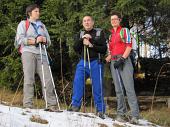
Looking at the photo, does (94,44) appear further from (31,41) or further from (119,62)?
(31,41)

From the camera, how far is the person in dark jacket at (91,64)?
744 cm

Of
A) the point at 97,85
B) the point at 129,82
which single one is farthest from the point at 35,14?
the point at 129,82

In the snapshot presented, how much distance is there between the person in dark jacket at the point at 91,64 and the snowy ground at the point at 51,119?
1.71ft

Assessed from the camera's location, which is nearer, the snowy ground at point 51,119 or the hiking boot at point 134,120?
the snowy ground at point 51,119

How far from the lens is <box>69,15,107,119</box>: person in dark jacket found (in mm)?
7438

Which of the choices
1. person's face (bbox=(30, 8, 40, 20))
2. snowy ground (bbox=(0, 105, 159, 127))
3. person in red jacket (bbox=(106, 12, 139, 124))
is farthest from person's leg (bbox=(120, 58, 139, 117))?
person's face (bbox=(30, 8, 40, 20))

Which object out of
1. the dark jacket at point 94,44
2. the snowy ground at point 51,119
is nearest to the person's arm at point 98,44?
the dark jacket at point 94,44

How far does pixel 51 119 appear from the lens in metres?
6.20

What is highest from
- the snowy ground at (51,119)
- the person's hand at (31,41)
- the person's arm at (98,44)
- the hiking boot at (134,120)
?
the person's hand at (31,41)

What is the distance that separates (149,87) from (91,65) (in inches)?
318

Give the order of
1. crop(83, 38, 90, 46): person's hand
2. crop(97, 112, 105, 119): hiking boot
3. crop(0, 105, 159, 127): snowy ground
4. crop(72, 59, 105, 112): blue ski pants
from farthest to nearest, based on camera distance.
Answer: crop(72, 59, 105, 112): blue ski pants
crop(83, 38, 90, 46): person's hand
crop(97, 112, 105, 119): hiking boot
crop(0, 105, 159, 127): snowy ground

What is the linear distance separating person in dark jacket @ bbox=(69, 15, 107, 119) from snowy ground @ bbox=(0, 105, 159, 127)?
1.71 ft

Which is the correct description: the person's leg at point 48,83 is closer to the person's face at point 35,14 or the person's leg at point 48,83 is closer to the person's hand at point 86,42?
the person's face at point 35,14

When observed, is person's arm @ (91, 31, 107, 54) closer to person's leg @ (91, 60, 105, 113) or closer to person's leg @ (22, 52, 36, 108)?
person's leg @ (91, 60, 105, 113)
